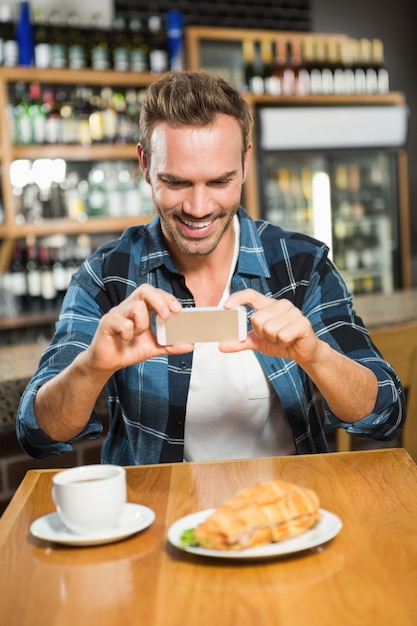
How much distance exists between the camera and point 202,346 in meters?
1.67

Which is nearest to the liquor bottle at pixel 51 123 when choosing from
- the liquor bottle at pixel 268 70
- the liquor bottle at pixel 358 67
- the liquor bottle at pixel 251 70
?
the liquor bottle at pixel 251 70

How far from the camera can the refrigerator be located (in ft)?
16.8

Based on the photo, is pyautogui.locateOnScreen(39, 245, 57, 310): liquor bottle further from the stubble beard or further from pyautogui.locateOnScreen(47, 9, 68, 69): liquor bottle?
the stubble beard

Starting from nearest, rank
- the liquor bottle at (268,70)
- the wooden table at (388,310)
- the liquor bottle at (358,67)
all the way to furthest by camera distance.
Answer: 1. the wooden table at (388,310)
2. the liquor bottle at (268,70)
3. the liquor bottle at (358,67)

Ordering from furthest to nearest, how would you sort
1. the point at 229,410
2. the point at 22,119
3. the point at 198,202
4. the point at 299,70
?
the point at 299,70 → the point at 22,119 → the point at 229,410 → the point at 198,202

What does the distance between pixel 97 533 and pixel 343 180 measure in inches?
193

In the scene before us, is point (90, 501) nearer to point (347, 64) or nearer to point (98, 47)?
point (98, 47)

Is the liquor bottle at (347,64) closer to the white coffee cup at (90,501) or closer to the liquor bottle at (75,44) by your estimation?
the liquor bottle at (75,44)

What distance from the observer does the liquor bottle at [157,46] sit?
477 centimetres

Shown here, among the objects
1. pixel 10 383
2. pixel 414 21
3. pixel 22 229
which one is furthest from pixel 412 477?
pixel 414 21

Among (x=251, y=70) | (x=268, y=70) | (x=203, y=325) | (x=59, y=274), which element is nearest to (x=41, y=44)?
(x=59, y=274)

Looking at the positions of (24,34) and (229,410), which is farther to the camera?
(24,34)

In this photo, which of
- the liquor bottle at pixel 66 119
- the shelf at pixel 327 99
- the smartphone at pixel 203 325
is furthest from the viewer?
the shelf at pixel 327 99

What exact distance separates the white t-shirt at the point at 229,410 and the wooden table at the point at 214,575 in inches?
15.9
